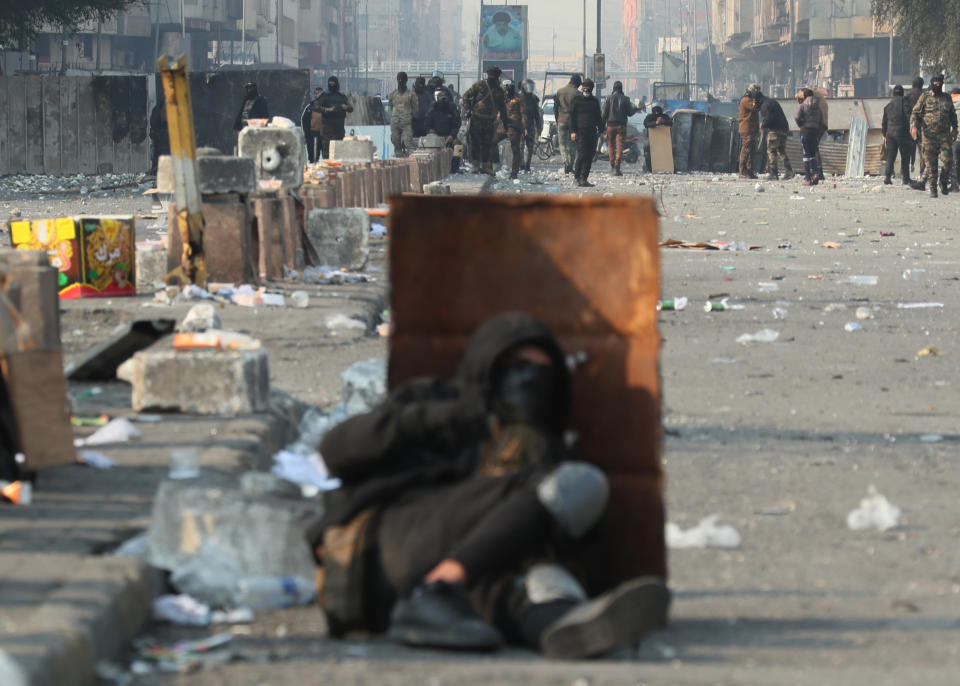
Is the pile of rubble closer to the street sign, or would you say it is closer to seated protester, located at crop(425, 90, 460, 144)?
seated protester, located at crop(425, 90, 460, 144)

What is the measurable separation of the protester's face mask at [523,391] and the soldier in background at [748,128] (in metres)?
26.0

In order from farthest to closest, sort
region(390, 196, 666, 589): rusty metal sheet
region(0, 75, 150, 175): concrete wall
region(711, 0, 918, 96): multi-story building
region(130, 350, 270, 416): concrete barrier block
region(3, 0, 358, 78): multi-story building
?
1. region(711, 0, 918, 96): multi-story building
2. region(3, 0, 358, 78): multi-story building
3. region(0, 75, 150, 175): concrete wall
4. region(130, 350, 270, 416): concrete barrier block
5. region(390, 196, 666, 589): rusty metal sheet

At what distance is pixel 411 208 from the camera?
3.80 meters

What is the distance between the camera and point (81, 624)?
316 centimetres

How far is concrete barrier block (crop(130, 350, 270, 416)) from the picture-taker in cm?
571

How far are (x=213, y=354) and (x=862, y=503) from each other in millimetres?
2354

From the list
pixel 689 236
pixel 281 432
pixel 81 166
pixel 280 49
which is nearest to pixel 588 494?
pixel 281 432

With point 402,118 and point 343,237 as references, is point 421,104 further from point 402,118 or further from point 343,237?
point 343,237

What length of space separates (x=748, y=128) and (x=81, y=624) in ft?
91.6

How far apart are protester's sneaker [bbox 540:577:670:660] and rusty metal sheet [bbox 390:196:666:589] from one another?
0.39m

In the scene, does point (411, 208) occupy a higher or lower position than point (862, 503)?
higher

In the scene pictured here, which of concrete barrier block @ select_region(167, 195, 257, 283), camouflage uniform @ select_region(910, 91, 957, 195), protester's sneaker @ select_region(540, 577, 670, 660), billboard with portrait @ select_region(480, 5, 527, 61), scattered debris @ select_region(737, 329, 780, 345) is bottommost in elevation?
scattered debris @ select_region(737, 329, 780, 345)

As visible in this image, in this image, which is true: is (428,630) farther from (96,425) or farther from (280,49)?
(280,49)

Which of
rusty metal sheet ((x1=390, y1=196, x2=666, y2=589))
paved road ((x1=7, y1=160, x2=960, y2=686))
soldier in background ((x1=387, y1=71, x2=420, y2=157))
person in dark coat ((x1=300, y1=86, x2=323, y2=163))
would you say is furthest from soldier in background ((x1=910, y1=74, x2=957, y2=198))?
rusty metal sheet ((x1=390, y1=196, x2=666, y2=589))
